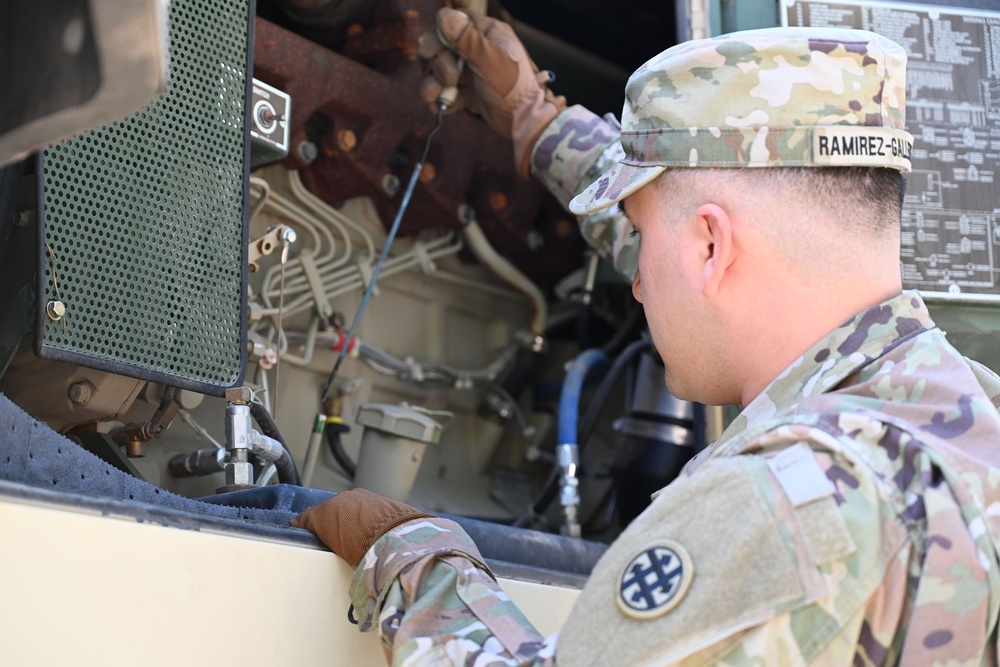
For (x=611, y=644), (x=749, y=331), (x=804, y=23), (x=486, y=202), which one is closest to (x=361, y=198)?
(x=486, y=202)

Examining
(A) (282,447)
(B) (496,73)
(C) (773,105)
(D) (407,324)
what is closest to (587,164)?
(B) (496,73)

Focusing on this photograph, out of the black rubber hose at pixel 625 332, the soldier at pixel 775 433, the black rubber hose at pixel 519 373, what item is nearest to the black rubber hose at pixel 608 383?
the black rubber hose at pixel 625 332

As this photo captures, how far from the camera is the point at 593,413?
2.53 m

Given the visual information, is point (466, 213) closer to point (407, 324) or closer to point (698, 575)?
point (407, 324)

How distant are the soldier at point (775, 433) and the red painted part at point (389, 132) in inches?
33.8

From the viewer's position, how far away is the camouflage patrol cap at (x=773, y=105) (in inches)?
48.9

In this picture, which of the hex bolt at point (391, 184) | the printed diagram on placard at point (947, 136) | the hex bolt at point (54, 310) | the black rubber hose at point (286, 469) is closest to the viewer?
the hex bolt at point (54, 310)

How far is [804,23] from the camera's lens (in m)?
2.07

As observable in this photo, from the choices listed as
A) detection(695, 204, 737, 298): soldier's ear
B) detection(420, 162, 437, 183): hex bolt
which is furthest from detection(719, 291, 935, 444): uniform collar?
detection(420, 162, 437, 183): hex bolt

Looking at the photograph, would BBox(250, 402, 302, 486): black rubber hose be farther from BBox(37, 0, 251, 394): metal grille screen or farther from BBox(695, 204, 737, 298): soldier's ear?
BBox(695, 204, 737, 298): soldier's ear

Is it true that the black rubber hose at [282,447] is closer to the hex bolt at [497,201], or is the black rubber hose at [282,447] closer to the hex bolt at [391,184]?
the hex bolt at [391,184]

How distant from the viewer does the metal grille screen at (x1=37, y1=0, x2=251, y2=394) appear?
4.57 feet

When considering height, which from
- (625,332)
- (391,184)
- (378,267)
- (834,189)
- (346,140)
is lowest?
(625,332)

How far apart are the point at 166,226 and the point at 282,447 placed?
0.38 m
